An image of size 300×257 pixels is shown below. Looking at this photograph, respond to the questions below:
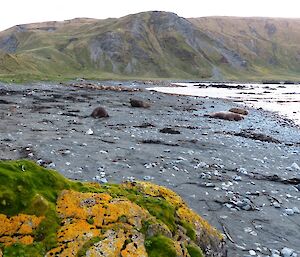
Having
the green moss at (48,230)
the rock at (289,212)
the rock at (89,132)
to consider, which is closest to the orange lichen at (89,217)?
the green moss at (48,230)

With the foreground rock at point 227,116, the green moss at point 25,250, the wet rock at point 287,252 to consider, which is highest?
the green moss at point 25,250

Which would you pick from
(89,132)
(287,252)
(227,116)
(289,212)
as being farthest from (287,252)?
(227,116)

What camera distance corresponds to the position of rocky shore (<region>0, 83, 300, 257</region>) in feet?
39.4

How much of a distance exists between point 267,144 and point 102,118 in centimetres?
1433

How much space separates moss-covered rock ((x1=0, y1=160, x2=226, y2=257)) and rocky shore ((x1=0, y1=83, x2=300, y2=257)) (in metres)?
2.51

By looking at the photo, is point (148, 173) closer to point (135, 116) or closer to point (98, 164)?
point (98, 164)

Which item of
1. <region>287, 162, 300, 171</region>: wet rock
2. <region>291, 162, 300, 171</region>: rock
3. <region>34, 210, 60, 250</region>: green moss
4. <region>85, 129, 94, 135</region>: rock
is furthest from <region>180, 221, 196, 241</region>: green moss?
<region>85, 129, 94, 135</region>: rock

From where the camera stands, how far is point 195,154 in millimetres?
20828

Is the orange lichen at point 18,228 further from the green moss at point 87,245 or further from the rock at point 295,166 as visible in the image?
the rock at point 295,166

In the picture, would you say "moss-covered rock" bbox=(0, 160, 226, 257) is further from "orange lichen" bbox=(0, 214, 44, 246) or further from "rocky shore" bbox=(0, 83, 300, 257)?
"rocky shore" bbox=(0, 83, 300, 257)

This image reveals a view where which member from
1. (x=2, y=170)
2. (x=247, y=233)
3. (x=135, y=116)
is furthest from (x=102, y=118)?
(x=2, y=170)

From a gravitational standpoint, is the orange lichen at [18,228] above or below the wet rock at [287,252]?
above

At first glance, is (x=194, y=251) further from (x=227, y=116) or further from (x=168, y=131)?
(x=227, y=116)

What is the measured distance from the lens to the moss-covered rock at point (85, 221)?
21.7 ft
